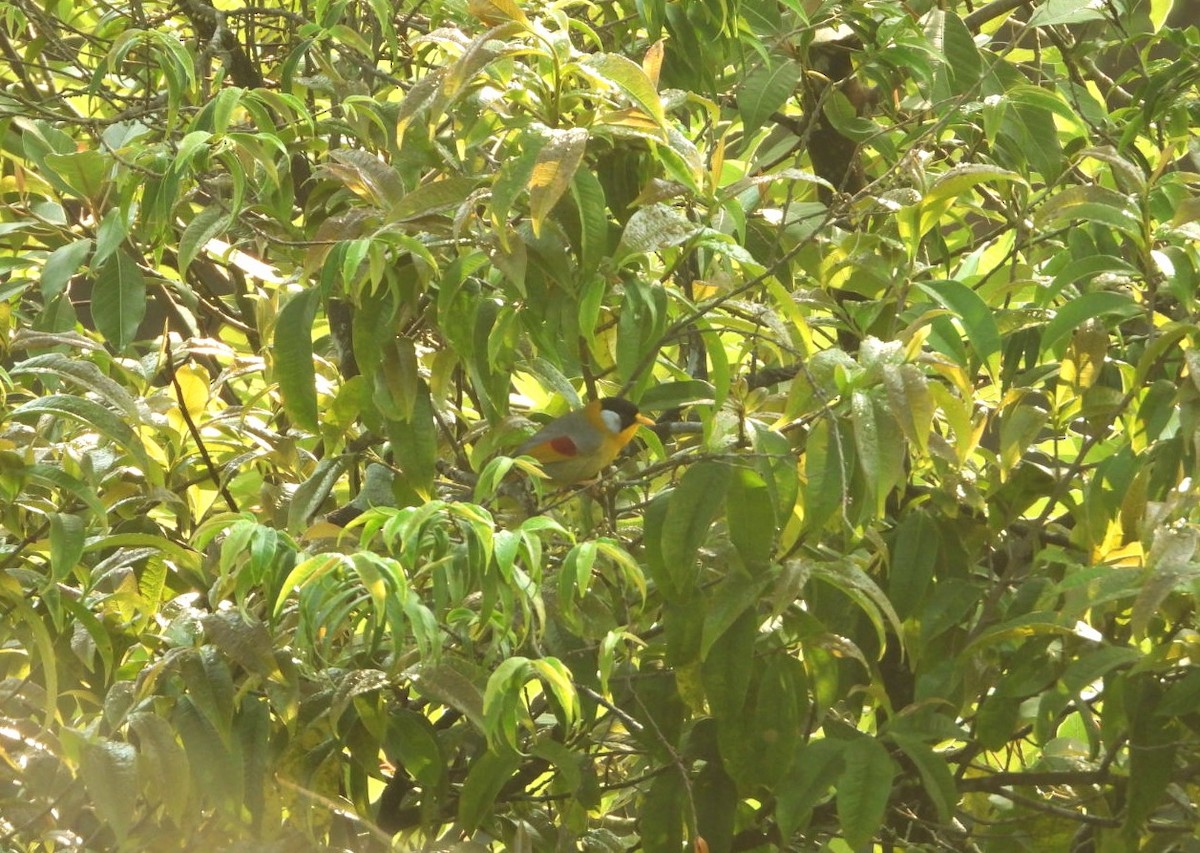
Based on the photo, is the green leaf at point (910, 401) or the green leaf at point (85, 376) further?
the green leaf at point (85, 376)

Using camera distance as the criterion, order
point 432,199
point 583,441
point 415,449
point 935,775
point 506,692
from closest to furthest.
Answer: point 506,692, point 432,199, point 935,775, point 415,449, point 583,441

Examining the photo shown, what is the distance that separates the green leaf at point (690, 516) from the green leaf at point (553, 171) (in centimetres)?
43

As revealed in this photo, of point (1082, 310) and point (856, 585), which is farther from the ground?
point (1082, 310)

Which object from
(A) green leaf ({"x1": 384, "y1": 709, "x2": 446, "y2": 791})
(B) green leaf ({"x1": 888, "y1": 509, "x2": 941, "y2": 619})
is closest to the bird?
(B) green leaf ({"x1": 888, "y1": 509, "x2": 941, "y2": 619})

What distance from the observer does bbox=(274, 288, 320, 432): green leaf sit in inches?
74.8

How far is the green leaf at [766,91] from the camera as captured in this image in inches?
93.7

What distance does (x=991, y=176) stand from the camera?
186cm

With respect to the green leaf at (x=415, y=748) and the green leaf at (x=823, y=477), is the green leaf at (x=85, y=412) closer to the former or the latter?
the green leaf at (x=415, y=748)

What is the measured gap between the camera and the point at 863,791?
183cm

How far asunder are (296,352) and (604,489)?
0.55 meters

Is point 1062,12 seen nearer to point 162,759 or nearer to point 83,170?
point 83,170

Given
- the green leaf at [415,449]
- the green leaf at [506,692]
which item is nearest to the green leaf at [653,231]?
the green leaf at [415,449]

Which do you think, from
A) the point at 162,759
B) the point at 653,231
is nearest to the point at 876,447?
the point at 653,231

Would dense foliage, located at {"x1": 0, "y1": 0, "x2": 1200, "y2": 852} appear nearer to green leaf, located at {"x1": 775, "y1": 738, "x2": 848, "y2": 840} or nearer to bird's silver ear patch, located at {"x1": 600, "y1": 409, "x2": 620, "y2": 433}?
green leaf, located at {"x1": 775, "y1": 738, "x2": 848, "y2": 840}
